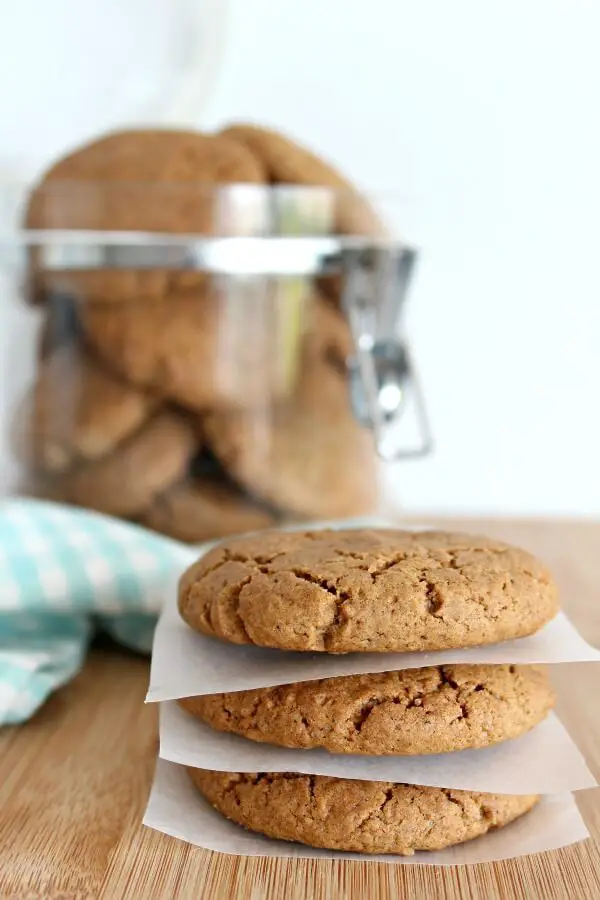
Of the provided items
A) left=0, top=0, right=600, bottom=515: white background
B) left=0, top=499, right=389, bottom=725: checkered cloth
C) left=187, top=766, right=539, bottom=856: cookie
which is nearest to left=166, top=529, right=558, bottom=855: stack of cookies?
left=187, top=766, right=539, bottom=856: cookie

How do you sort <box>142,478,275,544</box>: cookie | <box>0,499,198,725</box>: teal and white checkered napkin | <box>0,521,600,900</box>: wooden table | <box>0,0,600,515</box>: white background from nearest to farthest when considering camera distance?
<box>0,521,600,900</box>: wooden table → <box>0,499,198,725</box>: teal and white checkered napkin → <box>142,478,275,544</box>: cookie → <box>0,0,600,515</box>: white background

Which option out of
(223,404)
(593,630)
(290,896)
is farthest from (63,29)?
(290,896)

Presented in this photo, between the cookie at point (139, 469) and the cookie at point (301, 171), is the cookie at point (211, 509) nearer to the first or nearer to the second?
the cookie at point (139, 469)

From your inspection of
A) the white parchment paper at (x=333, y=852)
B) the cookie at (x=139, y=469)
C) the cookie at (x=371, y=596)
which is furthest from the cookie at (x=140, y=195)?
the white parchment paper at (x=333, y=852)

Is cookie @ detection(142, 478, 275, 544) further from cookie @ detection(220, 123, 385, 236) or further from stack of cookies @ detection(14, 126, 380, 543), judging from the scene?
cookie @ detection(220, 123, 385, 236)

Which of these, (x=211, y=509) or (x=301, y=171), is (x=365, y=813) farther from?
(x=301, y=171)

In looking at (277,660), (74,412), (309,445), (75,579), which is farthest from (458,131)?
(277,660)

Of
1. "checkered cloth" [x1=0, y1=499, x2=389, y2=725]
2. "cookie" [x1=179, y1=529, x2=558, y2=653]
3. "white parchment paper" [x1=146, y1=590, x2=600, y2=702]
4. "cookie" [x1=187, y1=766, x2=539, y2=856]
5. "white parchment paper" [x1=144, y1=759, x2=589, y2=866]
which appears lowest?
"checkered cloth" [x1=0, y1=499, x2=389, y2=725]
